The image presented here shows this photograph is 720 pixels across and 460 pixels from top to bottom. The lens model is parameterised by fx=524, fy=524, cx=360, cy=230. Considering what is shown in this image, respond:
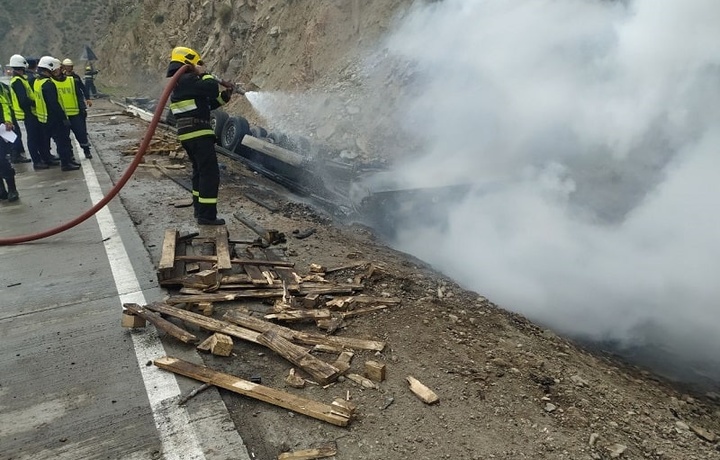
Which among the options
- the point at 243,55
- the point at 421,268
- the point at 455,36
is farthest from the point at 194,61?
the point at 243,55

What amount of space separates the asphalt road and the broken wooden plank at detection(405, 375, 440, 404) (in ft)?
3.20

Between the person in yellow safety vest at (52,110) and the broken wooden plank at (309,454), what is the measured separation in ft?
27.0

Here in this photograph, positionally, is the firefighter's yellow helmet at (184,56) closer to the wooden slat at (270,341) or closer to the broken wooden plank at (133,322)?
the wooden slat at (270,341)

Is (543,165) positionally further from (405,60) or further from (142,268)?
(142,268)

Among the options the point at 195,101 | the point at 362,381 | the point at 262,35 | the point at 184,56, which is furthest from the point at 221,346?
the point at 262,35

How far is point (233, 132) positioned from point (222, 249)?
5.66 meters

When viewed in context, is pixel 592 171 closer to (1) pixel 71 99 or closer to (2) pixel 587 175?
(2) pixel 587 175

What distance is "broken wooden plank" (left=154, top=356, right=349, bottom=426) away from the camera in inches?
106

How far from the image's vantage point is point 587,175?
755 centimetres

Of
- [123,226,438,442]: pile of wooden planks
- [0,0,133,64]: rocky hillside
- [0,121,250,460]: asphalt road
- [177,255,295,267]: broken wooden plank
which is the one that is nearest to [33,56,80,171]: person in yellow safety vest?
[0,121,250,460]: asphalt road

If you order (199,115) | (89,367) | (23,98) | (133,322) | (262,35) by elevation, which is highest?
(262,35)

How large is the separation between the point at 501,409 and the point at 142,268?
338 cm

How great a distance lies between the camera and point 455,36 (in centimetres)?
1068

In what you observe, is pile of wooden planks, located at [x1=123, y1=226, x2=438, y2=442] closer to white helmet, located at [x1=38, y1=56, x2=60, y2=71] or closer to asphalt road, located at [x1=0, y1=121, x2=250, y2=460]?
asphalt road, located at [x1=0, y1=121, x2=250, y2=460]
